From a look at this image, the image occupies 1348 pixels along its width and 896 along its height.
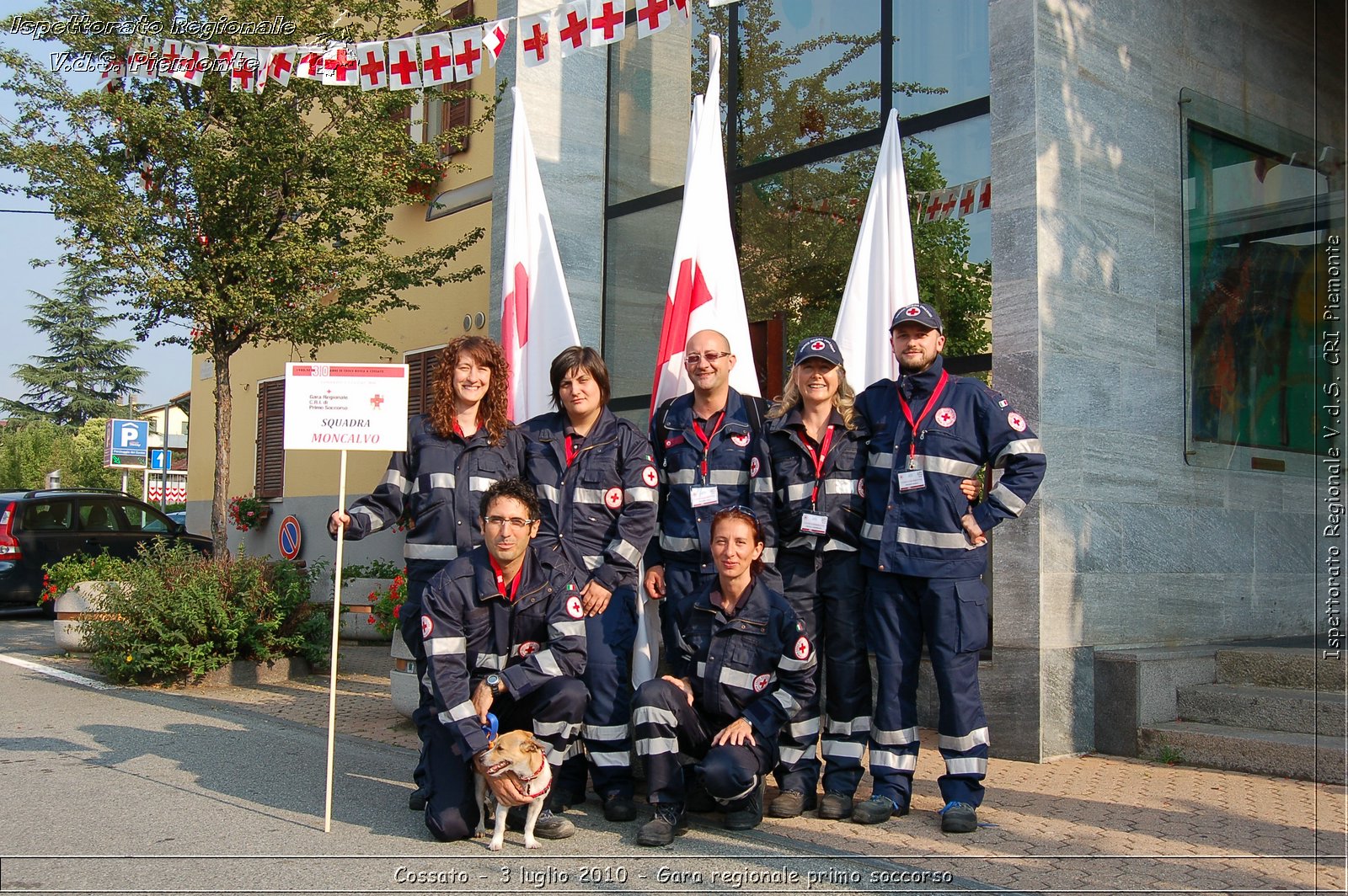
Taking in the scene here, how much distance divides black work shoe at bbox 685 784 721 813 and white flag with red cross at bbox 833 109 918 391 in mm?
2590

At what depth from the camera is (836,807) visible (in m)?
5.22

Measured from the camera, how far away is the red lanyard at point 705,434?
5.78 metres

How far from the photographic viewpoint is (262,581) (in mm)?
9477

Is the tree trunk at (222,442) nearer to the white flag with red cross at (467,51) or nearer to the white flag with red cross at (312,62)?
the white flag with red cross at (312,62)

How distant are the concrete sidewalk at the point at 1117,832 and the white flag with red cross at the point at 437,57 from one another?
16.9ft

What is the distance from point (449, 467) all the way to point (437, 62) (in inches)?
179

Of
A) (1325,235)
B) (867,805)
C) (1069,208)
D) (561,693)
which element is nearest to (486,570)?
(561,693)

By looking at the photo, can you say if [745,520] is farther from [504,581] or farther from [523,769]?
[523,769]

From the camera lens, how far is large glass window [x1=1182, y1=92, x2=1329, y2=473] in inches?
310

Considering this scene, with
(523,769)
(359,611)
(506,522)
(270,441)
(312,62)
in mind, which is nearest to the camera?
(523,769)

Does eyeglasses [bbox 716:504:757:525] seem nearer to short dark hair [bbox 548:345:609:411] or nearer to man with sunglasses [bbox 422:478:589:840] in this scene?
man with sunglasses [bbox 422:478:589:840]

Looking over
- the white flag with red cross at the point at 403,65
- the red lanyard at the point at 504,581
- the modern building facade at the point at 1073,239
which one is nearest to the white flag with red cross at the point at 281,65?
the white flag with red cross at the point at 403,65

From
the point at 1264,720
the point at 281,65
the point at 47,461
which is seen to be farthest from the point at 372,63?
the point at 47,461

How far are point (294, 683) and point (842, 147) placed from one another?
19.7 ft
